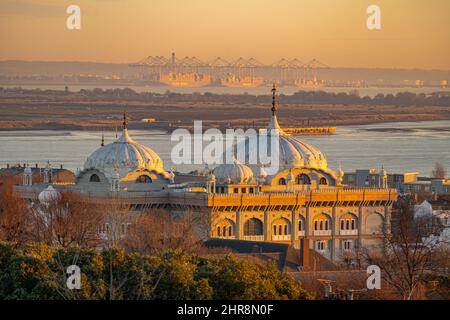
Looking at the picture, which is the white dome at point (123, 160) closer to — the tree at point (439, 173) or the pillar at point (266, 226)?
the pillar at point (266, 226)

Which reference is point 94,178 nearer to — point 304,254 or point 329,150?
point 304,254

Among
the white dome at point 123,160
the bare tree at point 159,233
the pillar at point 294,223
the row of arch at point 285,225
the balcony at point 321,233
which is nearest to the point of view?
the bare tree at point 159,233

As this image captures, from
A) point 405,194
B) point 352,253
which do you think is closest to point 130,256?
point 352,253

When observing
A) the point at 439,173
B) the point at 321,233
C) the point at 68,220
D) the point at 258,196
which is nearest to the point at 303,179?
the point at 321,233

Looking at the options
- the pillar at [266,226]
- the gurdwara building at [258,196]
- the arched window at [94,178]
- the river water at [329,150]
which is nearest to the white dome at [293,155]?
the gurdwara building at [258,196]

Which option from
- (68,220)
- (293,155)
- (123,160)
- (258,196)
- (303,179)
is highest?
(293,155)
